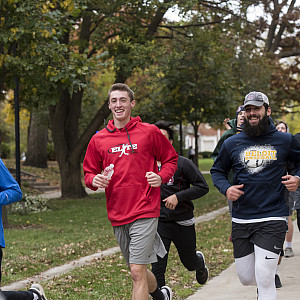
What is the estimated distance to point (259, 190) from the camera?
500cm

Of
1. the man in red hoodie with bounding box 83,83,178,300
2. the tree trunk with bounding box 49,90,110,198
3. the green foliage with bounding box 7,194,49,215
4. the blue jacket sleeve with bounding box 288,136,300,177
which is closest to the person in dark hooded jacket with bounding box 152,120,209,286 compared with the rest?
the man in red hoodie with bounding box 83,83,178,300

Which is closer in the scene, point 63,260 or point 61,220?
point 63,260

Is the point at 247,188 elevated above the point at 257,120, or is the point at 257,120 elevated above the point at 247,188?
the point at 257,120

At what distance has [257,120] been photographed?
5.10 meters

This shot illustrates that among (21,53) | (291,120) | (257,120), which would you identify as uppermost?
(21,53)

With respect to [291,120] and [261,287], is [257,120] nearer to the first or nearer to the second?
[261,287]

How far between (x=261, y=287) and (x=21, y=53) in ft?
32.4

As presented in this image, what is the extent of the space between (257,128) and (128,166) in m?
1.17

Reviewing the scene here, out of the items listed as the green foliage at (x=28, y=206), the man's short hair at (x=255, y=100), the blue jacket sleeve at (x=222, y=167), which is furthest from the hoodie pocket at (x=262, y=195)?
the green foliage at (x=28, y=206)

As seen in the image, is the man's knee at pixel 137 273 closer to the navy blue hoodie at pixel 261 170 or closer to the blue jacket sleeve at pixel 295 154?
the navy blue hoodie at pixel 261 170

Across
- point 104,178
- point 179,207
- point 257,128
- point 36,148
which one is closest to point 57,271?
point 179,207

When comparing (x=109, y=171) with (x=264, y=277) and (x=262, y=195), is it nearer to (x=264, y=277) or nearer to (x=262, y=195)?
(x=262, y=195)

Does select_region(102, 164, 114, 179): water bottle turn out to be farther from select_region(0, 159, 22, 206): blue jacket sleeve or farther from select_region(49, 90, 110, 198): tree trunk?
select_region(49, 90, 110, 198): tree trunk

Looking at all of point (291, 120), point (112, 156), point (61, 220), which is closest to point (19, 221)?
point (61, 220)
